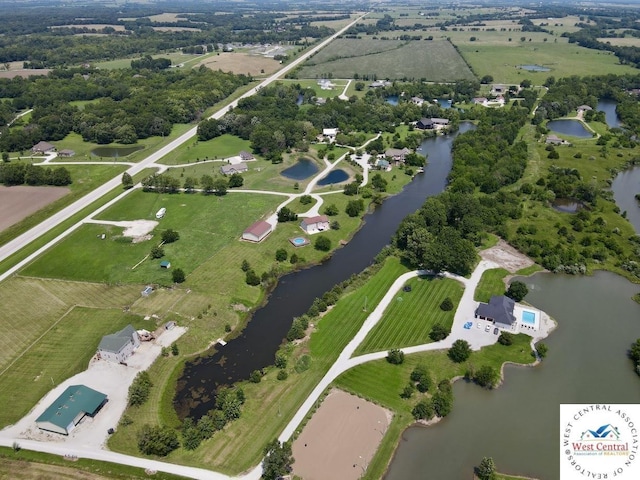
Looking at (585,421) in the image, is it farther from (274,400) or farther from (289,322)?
(289,322)

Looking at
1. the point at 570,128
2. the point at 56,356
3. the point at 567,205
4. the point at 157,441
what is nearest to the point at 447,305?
the point at 157,441

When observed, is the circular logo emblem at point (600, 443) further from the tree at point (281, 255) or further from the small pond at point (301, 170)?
the small pond at point (301, 170)

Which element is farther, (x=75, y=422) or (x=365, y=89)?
(x=365, y=89)

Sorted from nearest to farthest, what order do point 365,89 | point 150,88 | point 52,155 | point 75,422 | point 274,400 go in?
point 75,422
point 274,400
point 52,155
point 150,88
point 365,89

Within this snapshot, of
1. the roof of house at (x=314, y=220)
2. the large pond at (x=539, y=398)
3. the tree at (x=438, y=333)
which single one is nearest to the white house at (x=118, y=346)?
the large pond at (x=539, y=398)

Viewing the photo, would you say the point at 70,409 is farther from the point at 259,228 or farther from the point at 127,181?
the point at 127,181

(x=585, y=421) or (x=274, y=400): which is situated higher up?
(x=585, y=421)

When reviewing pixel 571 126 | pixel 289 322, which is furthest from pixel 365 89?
pixel 289 322

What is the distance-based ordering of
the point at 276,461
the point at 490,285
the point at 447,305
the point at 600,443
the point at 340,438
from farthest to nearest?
1. the point at 490,285
2. the point at 447,305
3. the point at 340,438
4. the point at 276,461
5. the point at 600,443
